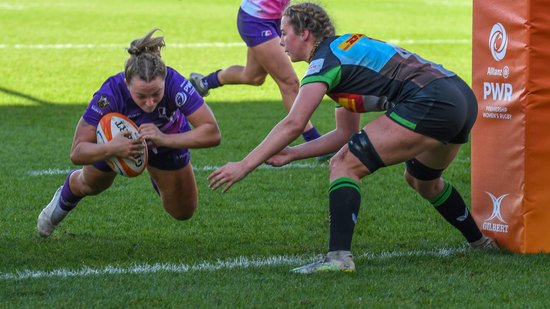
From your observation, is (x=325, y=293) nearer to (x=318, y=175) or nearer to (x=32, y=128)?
(x=318, y=175)

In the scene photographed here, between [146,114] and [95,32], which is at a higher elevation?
[146,114]

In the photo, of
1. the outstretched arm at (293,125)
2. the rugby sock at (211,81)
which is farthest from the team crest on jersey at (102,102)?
the rugby sock at (211,81)

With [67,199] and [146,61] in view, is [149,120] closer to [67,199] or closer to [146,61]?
[146,61]

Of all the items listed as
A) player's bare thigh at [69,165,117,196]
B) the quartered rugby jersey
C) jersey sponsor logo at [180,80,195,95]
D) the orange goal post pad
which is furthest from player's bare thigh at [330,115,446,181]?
player's bare thigh at [69,165,117,196]

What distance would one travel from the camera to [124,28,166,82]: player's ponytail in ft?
20.2

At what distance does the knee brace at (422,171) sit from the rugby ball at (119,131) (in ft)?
5.13

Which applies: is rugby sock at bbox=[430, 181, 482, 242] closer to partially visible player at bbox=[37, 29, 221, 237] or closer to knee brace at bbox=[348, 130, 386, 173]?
knee brace at bbox=[348, 130, 386, 173]

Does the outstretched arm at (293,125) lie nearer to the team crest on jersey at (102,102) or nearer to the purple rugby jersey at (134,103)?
the purple rugby jersey at (134,103)

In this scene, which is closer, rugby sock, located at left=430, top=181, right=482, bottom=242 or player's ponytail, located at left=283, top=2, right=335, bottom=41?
player's ponytail, located at left=283, top=2, right=335, bottom=41

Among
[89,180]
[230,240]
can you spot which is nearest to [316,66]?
[230,240]

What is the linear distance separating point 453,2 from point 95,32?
37.4 feet

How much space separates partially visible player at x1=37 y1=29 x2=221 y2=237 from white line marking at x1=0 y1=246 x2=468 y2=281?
0.65 m

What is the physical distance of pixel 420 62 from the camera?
6086 millimetres

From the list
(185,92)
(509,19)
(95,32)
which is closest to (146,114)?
(185,92)
